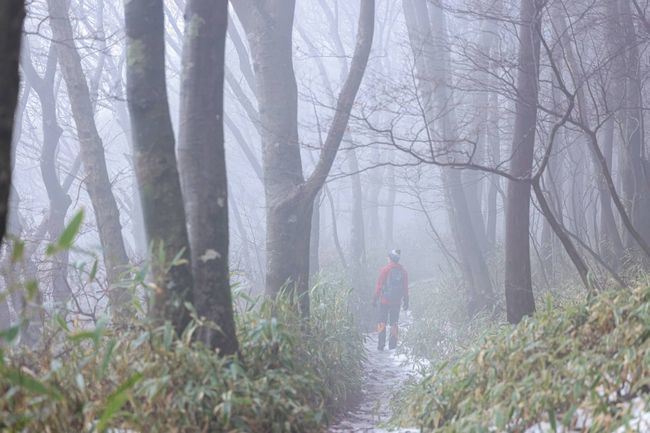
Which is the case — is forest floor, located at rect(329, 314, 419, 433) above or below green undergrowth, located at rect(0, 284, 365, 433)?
below

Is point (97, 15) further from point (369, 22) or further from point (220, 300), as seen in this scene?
point (220, 300)

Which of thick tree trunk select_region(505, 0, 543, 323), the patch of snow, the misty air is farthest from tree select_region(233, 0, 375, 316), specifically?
the patch of snow

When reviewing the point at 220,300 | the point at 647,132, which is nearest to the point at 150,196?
the point at 220,300

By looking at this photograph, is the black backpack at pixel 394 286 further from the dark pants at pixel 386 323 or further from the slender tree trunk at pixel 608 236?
the slender tree trunk at pixel 608 236

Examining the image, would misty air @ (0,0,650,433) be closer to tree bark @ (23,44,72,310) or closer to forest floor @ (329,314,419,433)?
forest floor @ (329,314,419,433)

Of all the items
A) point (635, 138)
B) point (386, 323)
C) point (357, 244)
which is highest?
point (635, 138)

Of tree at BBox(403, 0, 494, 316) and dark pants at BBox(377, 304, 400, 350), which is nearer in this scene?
tree at BBox(403, 0, 494, 316)

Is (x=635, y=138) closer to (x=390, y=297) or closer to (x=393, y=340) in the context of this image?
(x=390, y=297)

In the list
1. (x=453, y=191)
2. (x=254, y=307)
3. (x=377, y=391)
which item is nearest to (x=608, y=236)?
(x=453, y=191)

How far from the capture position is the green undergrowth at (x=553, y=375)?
4.56 meters

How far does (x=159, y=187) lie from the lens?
506cm

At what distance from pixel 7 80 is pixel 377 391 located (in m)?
8.34

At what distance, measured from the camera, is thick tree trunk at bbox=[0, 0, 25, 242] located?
1.96 meters

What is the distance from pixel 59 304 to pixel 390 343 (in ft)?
31.9
